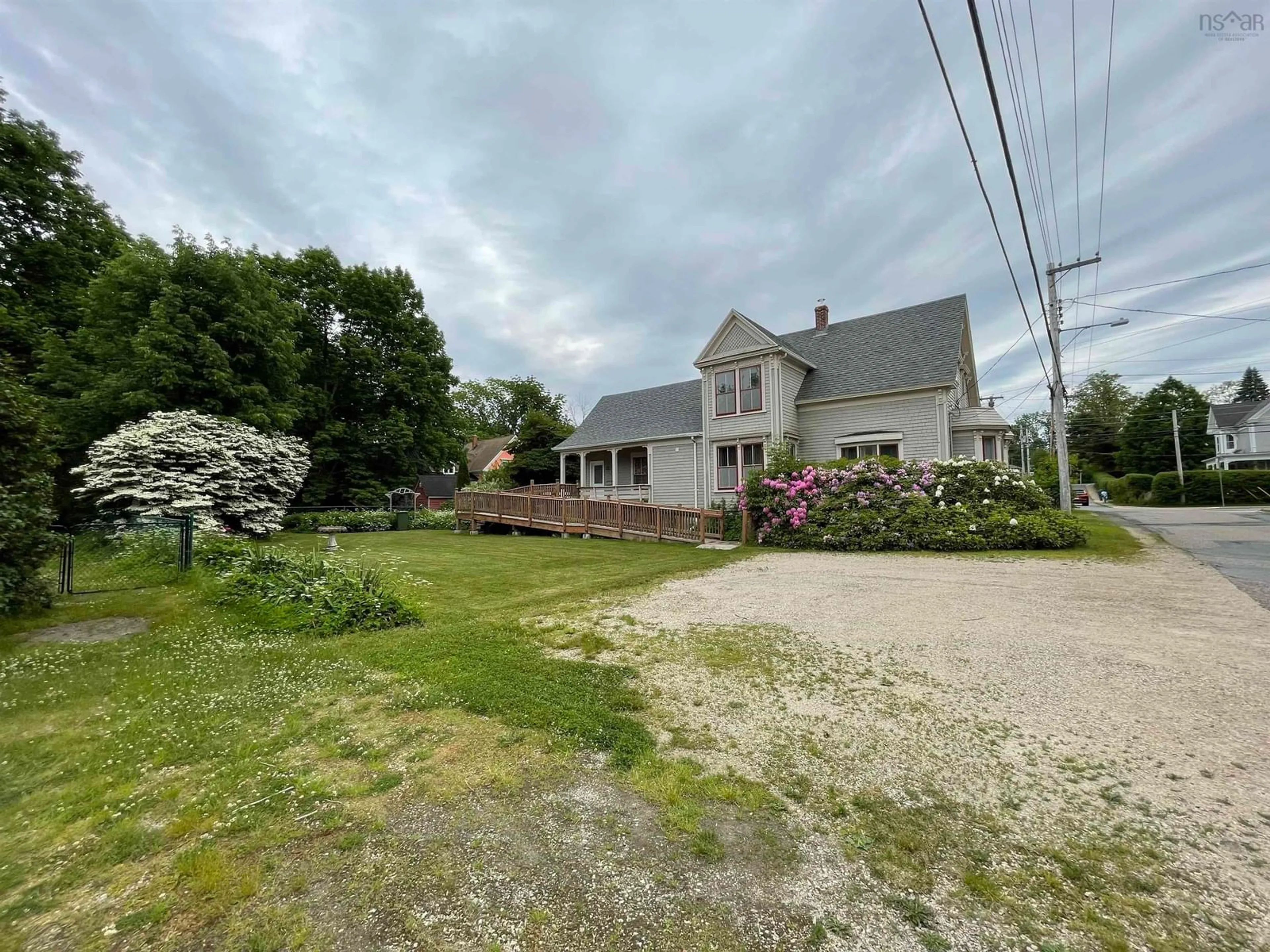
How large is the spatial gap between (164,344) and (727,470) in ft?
57.0

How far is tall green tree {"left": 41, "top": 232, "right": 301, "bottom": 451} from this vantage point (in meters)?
13.2

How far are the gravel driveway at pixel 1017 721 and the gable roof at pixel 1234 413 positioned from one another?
1993 inches

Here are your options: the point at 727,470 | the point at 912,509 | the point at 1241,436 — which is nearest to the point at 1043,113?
the point at 912,509

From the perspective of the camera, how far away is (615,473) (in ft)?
66.3

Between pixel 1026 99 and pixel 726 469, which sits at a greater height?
pixel 1026 99

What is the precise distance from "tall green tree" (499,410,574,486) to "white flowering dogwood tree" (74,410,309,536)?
1365 centimetres

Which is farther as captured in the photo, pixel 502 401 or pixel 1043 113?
pixel 502 401

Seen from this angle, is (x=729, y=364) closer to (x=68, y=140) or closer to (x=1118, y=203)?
(x=1118, y=203)

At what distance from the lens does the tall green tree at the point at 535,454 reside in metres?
27.6

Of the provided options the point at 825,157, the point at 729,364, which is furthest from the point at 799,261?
the point at 825,157

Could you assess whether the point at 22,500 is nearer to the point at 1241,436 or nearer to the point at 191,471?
the point at 191,471

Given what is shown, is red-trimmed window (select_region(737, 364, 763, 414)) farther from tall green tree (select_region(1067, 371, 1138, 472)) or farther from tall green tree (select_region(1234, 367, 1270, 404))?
tall green tree (select_region(1234, 367, 1270, 404))

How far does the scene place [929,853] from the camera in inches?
77.6

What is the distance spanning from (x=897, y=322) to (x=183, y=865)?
66.3ft
